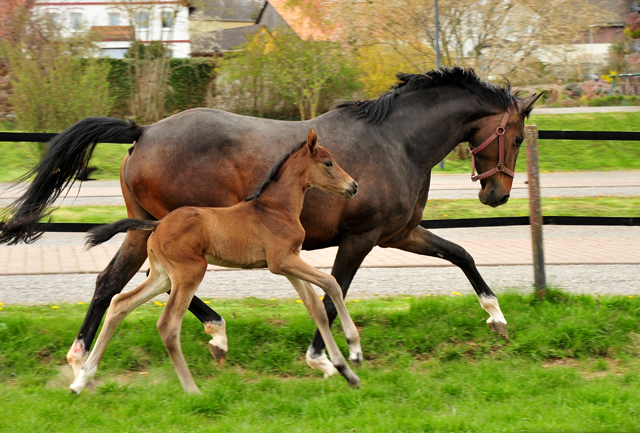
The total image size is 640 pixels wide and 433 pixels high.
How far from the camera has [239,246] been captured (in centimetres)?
403

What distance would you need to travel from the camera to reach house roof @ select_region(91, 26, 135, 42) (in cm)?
2066

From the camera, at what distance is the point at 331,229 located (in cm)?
456

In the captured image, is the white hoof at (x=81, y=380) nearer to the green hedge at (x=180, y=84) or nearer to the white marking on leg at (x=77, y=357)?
the white marking on leg at (x=77, y=357)

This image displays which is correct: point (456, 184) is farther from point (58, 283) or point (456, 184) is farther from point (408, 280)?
point (58, 283)

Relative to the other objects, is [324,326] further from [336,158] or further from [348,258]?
[336,158]

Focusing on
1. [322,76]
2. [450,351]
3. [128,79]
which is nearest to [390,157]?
[450,351]

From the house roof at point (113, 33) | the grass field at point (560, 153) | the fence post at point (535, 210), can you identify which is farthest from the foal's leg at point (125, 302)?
the house roof at point (113, 33)

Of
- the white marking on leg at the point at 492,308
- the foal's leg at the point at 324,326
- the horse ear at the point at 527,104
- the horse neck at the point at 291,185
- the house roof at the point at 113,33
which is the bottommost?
the white marking on leg at the point at 492,308

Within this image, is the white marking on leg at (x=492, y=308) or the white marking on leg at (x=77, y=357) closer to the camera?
the white marking on leg at (x=77, y=357)

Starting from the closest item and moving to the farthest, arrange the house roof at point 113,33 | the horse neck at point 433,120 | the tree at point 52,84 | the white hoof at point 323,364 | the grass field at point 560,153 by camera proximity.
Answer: the white hoof at point 323,364 → the horse neck at point 433,120 → the tree at point 52,84 → the grass field at point 560,153 → the house roof at point 113,33

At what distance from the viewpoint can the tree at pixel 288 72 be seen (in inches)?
845

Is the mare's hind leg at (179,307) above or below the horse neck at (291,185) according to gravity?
below

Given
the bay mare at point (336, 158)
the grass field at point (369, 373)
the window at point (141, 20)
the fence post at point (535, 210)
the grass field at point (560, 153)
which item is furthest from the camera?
the window at point (141, 20)

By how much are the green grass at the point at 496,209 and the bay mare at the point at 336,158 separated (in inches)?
230
